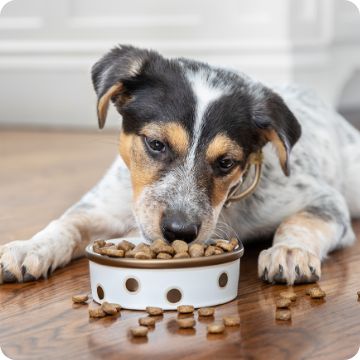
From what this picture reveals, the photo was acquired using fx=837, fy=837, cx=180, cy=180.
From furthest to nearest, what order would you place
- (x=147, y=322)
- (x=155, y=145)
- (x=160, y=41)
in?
(x=160, y=41)
(x=155, y=145)
(x=147, y=322)

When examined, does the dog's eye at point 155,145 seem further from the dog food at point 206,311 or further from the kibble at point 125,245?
the dog food at point 206,311

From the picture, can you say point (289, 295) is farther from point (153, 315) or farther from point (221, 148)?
point (221, 148)

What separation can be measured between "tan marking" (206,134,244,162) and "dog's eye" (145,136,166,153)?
0.18m

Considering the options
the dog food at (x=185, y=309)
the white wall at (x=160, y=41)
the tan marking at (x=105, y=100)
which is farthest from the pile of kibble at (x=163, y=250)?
the white wall at (x=160, y=41)

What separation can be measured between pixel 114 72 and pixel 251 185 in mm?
759

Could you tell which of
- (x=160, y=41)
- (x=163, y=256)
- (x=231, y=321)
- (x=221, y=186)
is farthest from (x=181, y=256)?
(x=160, y=41)

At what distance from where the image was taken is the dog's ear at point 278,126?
333 centimetres

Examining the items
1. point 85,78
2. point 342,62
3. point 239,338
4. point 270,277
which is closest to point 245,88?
point 270,277

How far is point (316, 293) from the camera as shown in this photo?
9.68ft

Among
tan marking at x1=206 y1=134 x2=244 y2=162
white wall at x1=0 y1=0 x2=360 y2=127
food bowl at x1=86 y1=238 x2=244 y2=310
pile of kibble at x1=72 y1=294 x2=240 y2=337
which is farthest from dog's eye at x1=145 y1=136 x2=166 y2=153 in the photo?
white wall at x1=0 y1=0 x2=360 y2=127

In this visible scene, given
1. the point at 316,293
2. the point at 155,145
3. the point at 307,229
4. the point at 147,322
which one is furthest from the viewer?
the point at 307,229

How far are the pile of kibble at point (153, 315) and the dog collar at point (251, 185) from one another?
31.0 inches

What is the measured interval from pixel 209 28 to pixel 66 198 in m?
3.90

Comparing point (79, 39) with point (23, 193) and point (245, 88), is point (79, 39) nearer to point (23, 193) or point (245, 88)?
point (23, 193)
